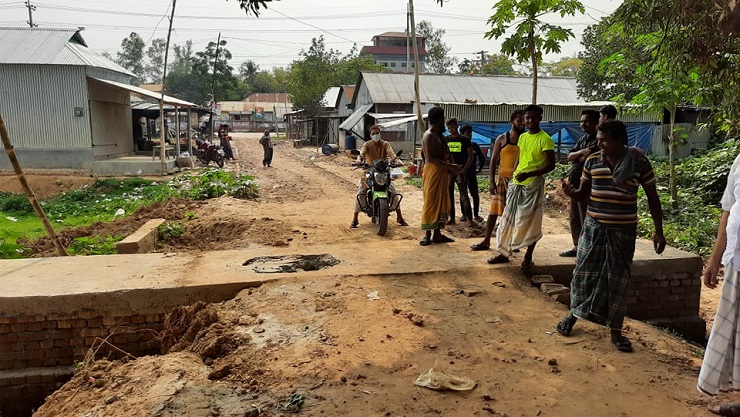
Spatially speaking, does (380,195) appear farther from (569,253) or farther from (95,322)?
(95,322)

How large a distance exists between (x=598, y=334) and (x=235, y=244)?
4.86 metres

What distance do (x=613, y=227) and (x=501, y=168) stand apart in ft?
8.78

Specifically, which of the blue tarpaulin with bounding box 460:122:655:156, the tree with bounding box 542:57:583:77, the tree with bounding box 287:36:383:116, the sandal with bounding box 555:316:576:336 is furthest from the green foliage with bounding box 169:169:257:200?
the tree with bounding box 542:57:583:77

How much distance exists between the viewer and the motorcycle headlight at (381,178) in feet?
24.6

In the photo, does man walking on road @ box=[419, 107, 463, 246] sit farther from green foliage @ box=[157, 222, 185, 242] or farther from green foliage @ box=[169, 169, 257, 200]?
green foliage @ box=[169, 169, 257, 200]

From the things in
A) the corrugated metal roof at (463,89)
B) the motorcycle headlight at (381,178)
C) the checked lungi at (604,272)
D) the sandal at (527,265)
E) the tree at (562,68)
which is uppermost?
the tree at (562,68)

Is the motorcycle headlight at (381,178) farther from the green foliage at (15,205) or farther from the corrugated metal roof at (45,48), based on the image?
the corrugated metal roof at (45,48)

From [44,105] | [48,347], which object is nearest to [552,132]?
[48,347]

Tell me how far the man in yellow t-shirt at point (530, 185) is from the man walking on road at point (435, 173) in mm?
994

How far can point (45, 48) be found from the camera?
17.5 metres

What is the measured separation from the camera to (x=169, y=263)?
542 centimetres

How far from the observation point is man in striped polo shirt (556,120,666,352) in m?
3.61

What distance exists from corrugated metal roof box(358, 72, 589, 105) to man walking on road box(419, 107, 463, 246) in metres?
19.5

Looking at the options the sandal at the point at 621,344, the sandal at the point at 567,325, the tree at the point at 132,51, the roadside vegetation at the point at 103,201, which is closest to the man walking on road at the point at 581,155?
the sandal at the point at 567,325
